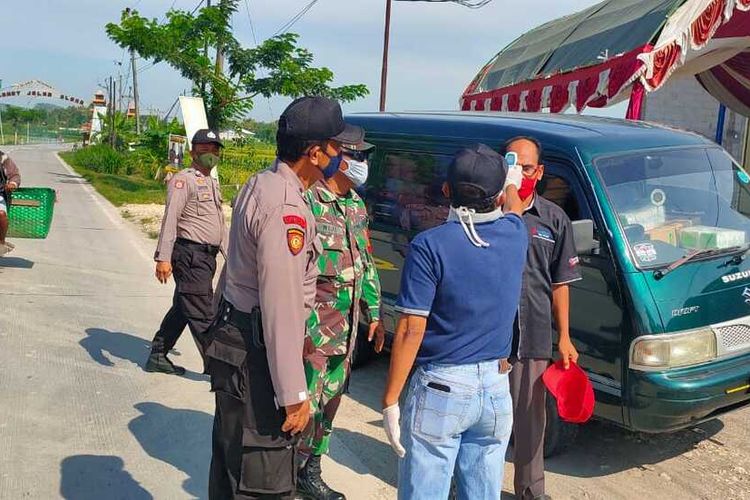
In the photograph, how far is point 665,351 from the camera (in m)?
3.93

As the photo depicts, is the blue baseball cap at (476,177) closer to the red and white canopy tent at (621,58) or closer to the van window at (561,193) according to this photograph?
the van window at (561,193)

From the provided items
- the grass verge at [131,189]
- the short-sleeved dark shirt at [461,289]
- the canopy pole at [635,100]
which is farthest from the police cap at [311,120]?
the grass verge at [131,189]

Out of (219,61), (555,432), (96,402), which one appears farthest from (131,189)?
(555,432)

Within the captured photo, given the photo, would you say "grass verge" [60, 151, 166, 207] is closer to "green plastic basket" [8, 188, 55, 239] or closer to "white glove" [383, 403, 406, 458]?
"green plastic basket" [8, 188, 55, 239]

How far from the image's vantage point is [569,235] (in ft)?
11.9

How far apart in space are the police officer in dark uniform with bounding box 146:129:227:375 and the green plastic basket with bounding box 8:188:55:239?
15.7 ft

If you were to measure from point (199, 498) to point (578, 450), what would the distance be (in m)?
2.38

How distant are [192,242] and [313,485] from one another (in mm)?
2393

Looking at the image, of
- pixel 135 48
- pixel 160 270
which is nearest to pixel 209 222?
pixel 160 270

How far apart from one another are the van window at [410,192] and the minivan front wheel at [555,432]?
1.50 m

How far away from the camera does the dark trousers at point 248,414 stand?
2.61 m

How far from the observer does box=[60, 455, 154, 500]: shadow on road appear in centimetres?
376

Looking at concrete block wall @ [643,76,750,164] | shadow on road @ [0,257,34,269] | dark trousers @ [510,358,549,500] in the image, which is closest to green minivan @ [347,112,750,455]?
dark trousers @ [510,358,549,500]

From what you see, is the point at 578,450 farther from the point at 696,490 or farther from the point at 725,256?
the point at 725,256
